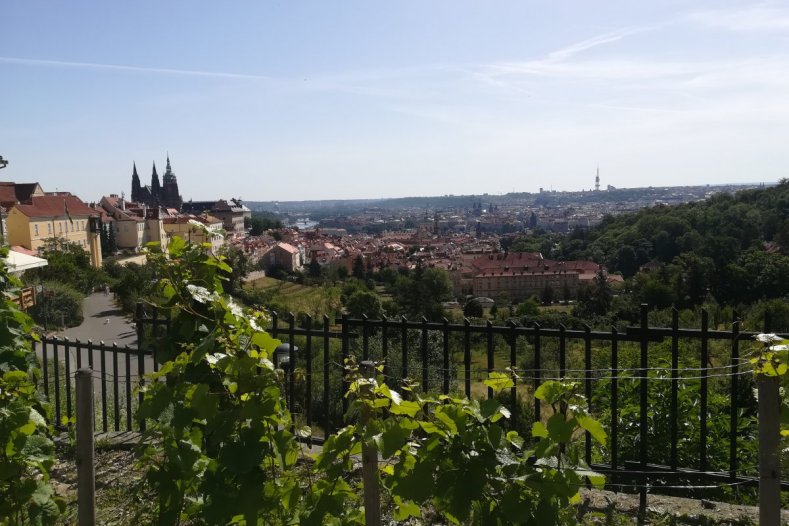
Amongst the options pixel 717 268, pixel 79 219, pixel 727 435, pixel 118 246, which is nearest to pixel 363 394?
pixel 727 435

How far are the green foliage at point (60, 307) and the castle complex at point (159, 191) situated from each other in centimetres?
8607

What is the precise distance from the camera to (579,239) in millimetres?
104562

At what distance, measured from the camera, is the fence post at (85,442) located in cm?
278

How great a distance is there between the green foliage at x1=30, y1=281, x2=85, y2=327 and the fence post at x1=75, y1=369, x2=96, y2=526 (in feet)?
69.1

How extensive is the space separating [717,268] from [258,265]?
1813 inches

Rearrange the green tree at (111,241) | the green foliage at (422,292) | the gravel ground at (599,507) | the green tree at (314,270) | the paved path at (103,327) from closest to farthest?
the gravel ground at (599,507) < the paved path at (103,327) < the green foliage at (422,292) < the green tree at (111,241) < the green tree at (314,270)

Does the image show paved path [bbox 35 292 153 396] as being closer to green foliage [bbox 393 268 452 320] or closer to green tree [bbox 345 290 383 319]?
green tree [bbox 345 290 383 319]

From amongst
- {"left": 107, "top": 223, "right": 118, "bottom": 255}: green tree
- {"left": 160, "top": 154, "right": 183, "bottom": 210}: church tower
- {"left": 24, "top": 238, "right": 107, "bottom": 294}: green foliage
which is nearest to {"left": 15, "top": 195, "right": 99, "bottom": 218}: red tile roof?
{"left": 24, "top": 238, "right": 107, "bottom": 294}: green foliage

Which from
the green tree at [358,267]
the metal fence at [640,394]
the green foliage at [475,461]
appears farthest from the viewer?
the green tree at [358,267]

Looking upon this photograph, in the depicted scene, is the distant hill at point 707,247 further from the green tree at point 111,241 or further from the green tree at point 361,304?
the green tree at point 111,241

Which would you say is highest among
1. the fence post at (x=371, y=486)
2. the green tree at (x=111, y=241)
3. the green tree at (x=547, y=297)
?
the fence post at (x=371, y=486)

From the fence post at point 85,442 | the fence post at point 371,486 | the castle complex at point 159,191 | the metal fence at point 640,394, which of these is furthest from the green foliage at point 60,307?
the castle complex at point 159,191

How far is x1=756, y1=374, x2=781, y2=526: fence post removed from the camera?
7.44ft

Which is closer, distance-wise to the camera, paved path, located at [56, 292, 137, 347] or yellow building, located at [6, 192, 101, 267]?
paved path, located at [56, 292, 137, 347]
